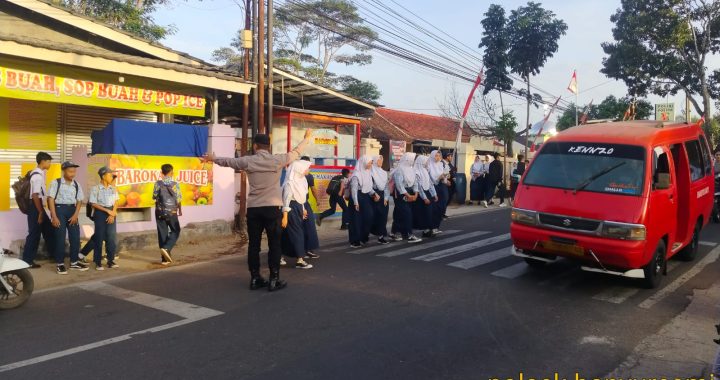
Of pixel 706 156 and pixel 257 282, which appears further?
pixel 706 156

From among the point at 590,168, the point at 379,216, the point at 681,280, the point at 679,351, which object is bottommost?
the point at 679,351

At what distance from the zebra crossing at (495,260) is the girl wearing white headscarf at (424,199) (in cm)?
38

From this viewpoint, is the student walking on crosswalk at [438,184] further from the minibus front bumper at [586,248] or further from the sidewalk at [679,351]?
the sidewalk at [679,351]

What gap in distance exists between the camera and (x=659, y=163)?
709 centimetres

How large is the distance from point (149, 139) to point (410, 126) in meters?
24.9

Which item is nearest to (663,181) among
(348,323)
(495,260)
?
(495,260)

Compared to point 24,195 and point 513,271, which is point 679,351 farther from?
point 24,195

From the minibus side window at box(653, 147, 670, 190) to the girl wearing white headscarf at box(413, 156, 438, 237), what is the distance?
429 centimetres

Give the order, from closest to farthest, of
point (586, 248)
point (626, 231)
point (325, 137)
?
point (626, 231)
point (586, 248)
point (325, 137)

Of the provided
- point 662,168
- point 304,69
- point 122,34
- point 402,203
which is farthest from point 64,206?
point 304,69

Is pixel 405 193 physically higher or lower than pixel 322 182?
lower

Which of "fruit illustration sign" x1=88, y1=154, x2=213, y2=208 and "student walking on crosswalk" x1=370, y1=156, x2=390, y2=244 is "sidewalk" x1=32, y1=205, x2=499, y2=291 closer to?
"fruit illustration sign" x1=88, y1=154, x2=213, y2=208

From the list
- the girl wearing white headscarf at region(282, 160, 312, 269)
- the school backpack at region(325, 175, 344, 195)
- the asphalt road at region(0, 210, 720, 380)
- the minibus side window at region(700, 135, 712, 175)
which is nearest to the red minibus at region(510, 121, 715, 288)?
the asphalt road at region(0, 210, 720, 380)

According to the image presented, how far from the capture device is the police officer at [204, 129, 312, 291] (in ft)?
21.1
